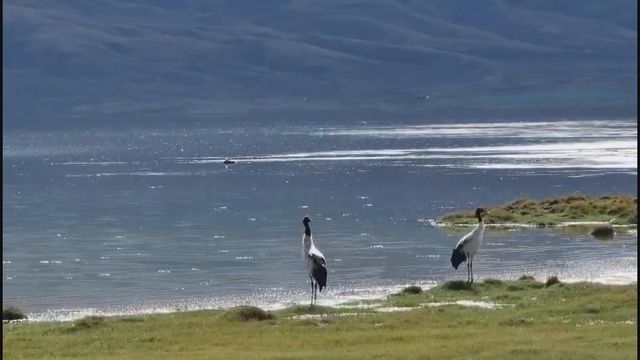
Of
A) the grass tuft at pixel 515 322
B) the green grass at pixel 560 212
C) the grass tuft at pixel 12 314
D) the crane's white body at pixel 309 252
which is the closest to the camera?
the grass tuft at pixel 515 322

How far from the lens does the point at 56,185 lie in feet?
336

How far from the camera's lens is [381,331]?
27125mm

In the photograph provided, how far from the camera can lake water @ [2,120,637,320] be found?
1778 inches

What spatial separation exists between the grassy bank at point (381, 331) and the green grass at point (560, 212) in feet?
85.8

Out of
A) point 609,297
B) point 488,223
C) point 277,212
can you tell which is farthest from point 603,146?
point 609,297

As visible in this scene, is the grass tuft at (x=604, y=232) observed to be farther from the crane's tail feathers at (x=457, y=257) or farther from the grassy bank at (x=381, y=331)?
the grassy bank at (x=381, y=331)

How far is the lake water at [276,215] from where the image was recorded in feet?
148

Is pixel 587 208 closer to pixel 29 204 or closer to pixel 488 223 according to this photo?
pixel 488 223

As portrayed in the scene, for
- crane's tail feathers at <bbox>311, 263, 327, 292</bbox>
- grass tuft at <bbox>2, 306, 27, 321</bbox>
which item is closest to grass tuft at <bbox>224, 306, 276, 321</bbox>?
crane's tail feathers at <bbox>311, 263, 327, 292</bbox>

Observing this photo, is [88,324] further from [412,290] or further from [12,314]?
[412,290]

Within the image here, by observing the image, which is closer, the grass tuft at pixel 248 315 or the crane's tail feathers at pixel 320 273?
the grass tuft at pixel 248 315

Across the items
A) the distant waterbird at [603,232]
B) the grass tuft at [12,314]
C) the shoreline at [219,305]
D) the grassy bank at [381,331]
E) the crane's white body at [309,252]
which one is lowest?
the shoreline at [219,305]

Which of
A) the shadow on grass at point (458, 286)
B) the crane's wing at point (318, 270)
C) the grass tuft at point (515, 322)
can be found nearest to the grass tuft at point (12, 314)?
the crane's wing at point (318, 270)

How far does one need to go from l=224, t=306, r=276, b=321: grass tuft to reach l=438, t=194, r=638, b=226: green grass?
30000 mm
